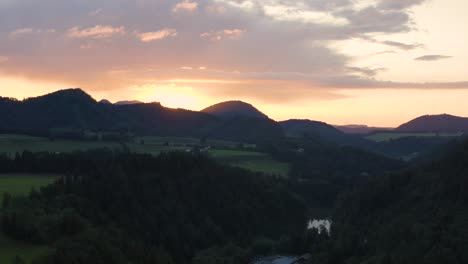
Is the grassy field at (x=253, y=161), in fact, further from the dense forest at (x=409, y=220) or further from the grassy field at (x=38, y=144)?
the dense forest at (x=409, y=220)

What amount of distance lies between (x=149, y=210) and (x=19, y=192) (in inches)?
723

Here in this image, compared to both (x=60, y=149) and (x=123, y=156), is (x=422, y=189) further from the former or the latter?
(x=60, y=149)

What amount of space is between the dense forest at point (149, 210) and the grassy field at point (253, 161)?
1831 cm

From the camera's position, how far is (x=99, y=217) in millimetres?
67000

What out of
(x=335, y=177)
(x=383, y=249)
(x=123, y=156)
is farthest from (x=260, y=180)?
(x=383, y=249)

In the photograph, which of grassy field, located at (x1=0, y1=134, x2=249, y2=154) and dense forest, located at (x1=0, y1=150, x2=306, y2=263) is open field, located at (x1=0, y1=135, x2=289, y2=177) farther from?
dense forest, located at (x1=0, y1=150, x2=306, y2=263)

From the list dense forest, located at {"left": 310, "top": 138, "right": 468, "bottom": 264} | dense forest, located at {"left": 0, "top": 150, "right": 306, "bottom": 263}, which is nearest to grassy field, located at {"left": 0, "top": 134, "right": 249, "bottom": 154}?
dense forest, located at {"left": 0, "top": 150, "right": 306, "bottom": 263}

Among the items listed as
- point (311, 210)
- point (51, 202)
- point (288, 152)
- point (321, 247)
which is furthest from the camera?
point (288, 152)

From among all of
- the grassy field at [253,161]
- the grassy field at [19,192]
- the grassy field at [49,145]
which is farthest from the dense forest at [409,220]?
the grassy field at [49,145]

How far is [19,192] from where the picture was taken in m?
68.0

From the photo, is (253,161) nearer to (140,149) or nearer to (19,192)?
(140,149)

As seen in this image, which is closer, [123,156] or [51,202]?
[51,202]

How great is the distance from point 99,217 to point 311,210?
62.5m

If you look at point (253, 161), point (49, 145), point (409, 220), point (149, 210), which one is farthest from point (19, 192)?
point (253, 161)
